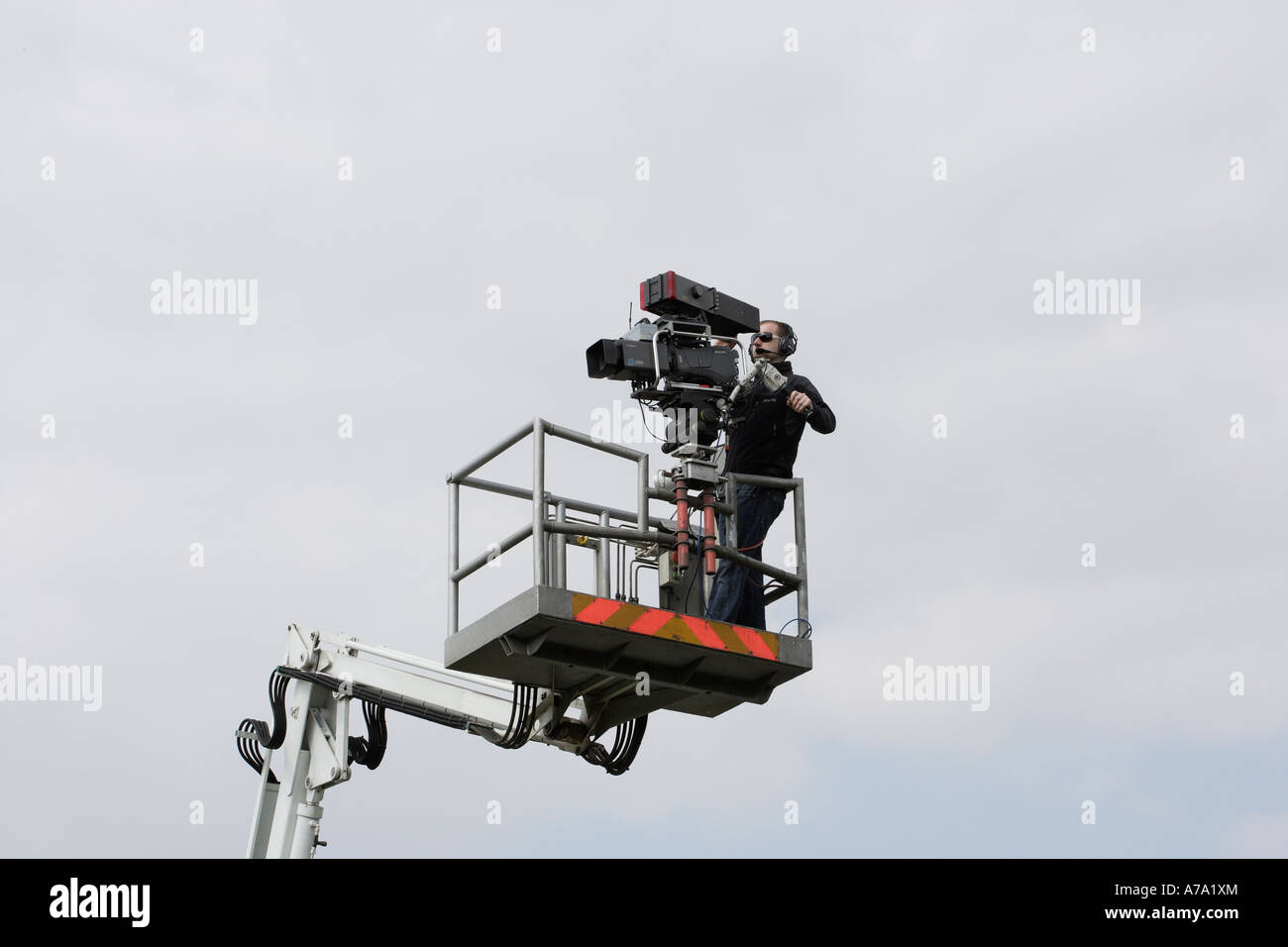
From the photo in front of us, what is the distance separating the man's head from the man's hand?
28.2 inches

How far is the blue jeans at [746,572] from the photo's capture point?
15.8 meters

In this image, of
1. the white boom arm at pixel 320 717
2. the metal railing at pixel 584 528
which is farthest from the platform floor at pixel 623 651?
the white boom arm at pixel 320 717

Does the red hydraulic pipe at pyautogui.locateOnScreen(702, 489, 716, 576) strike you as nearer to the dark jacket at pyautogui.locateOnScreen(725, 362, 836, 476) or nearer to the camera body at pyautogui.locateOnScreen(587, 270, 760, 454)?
the camera body at pyautogui.locateOnScreen(587, 270, 760, 454)

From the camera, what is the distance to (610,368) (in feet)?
50.5

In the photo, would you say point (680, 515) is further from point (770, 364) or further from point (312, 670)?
point (312, 670)

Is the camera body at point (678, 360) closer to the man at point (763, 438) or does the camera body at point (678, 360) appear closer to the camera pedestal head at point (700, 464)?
the camera pedestal head at point (700, 464)

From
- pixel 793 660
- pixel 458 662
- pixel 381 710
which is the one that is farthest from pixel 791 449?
pixel 381 710

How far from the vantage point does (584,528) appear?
48.3 feet

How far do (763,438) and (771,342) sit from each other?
0.84m

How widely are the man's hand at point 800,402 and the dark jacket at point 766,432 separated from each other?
0.36 meters

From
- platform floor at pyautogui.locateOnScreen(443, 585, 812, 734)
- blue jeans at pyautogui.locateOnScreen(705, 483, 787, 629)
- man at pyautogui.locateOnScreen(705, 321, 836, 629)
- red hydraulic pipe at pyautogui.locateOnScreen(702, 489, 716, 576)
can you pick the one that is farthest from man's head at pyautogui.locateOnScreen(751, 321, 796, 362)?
platform floor at pyautogui.locateOnScreen(443, 585, 812, 734)

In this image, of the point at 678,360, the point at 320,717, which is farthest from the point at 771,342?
the point at 320,717

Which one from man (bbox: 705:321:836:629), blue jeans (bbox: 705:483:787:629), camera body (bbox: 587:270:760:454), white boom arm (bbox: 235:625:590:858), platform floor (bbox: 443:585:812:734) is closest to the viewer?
platform floor (bbox: 443:585:812:734)

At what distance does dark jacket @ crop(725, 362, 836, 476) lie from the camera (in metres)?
16.3
